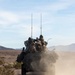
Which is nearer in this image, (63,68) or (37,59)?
(37,59)

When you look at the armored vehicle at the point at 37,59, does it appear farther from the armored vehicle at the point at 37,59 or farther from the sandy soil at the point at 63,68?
the sandy soil at the point at 63,68

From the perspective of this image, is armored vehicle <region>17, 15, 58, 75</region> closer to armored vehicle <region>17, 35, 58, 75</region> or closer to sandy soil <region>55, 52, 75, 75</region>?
armored vehicle <region>17, 35, 58, 75</region>

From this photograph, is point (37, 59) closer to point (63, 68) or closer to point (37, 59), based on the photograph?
point (37, 59)

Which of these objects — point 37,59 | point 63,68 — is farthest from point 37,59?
point 63,68

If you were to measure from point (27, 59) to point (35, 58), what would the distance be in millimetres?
513

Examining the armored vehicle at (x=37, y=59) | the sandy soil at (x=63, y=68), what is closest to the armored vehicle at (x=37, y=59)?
the armored vehicle at (x=37, y=59)

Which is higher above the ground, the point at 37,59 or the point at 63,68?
the point at 63,68

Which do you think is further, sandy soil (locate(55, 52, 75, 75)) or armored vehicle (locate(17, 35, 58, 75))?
sandy soil (locate(55, 52, 75, 75))

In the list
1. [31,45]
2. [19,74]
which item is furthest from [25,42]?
[19,74]

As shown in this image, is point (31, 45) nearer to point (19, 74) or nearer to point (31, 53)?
point (31, 53)

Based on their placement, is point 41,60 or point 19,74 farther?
point 19,74

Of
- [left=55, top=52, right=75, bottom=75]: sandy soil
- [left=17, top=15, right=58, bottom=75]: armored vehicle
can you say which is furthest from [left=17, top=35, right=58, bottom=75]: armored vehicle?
[left=55, top=52, right=75, bottom=75]: sandy soil

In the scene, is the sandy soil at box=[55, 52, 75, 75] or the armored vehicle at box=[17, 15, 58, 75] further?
the sandy soil at box=[55, 52, 75, 75]

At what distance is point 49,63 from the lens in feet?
74.3
